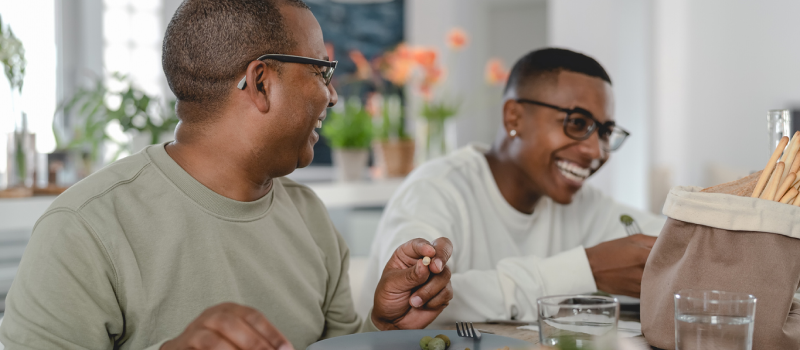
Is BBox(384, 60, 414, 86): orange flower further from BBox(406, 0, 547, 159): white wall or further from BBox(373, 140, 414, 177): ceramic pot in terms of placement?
BBox(406, 0, 547, 159): white wall

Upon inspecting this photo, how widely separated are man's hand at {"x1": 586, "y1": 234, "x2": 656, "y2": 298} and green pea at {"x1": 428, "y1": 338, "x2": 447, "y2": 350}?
16.9 inches

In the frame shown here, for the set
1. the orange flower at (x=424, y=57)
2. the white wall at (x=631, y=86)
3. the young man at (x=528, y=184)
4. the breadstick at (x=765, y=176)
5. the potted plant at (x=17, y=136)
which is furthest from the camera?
the orange flower at (x=424, y=57)

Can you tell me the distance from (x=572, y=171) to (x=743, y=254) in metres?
0.79

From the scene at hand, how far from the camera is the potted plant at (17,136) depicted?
2213 mm

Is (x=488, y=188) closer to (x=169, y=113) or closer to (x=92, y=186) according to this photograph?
(x=92, y=186)

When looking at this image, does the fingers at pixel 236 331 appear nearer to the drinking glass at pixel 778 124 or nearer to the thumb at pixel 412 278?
the thumb at pixel 412 278

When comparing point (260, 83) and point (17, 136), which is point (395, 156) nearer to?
point (17, 136)

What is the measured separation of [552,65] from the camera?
1.59 m

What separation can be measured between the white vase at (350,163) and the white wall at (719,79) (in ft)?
8.80

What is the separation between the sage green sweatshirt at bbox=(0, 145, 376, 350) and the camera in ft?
2.64

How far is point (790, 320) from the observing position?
813 millimetres

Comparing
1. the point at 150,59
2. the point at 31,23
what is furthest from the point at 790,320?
the point at 150,59

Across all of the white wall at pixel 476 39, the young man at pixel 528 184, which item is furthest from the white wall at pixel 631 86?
the young man at pixel 528 184

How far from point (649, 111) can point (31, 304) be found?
4.56 metres
